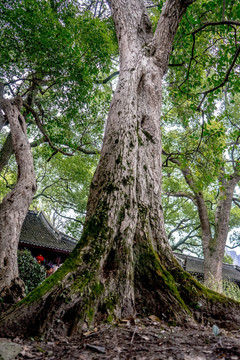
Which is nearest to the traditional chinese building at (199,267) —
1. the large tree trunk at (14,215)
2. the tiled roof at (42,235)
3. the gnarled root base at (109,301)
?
the tiled roof at (42,235)

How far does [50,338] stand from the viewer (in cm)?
173

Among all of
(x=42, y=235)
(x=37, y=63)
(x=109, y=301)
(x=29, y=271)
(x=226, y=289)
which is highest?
(x=37, y=63)

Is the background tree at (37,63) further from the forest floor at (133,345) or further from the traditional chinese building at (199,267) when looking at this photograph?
the traditional chinese building at (199,267)

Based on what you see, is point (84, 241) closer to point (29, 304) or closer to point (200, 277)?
point (29, 304)

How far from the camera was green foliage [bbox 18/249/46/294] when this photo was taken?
6309 mm

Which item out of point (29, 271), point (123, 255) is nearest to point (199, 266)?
point (29, 271)

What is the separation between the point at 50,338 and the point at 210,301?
1556 mm

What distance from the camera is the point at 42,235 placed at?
1265 centimetres

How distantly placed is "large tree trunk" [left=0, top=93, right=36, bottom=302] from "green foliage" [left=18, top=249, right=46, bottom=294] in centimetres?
331

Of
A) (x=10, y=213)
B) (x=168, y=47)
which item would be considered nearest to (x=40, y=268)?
(x=10, y=213)

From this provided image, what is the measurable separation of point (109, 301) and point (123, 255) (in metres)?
0.39

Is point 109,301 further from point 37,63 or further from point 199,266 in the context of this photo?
point 199,266

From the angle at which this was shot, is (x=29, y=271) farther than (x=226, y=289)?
No

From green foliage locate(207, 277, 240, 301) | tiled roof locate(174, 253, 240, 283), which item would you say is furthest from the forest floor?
tiled roof locate(174, 253, 240, 283)
